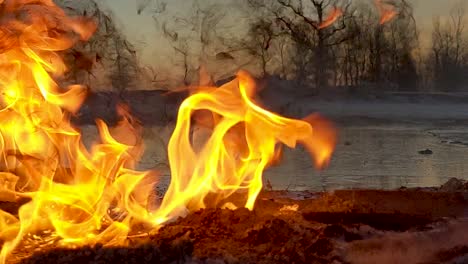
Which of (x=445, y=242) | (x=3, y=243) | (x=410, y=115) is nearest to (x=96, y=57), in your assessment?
(x=3, y=243)

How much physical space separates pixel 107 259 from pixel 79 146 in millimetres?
1777

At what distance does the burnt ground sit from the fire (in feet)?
1.60

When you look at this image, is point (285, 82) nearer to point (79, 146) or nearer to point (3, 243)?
point (79, 146)

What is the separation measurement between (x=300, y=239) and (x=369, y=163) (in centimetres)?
815

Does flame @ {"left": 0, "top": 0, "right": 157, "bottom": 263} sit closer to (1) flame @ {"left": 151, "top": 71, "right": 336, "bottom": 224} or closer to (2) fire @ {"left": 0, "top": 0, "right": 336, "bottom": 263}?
(2) fire @ {"left": 0, "top": 0, "right": 336, "bottom": 263}

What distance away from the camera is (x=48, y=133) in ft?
21.4

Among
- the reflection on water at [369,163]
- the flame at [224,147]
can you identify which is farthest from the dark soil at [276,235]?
the reflection on water at [369,163]

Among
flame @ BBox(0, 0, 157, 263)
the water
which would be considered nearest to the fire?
flame @ BBox(0, 0, 157, 263)

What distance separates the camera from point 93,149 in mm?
6625

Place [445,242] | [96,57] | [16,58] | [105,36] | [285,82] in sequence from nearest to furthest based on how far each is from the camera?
[445,242], [16,58], [96,57], [105,36], [285,82]

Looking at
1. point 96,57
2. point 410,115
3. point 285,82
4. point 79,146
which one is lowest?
point 410,115

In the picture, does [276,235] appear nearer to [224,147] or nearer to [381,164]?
[224,147]

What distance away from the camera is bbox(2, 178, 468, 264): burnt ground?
5.11 metres

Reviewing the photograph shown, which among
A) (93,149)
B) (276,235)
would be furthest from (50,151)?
(276,235)
